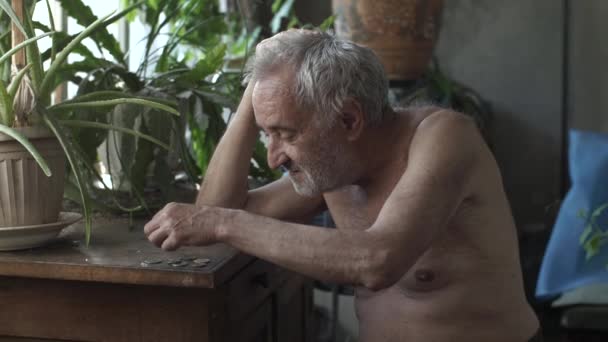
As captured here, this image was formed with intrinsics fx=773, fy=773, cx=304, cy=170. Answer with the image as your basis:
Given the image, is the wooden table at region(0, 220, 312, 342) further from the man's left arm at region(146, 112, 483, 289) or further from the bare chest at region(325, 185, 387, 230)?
the bare chest at region(325, 185, 387, 230)

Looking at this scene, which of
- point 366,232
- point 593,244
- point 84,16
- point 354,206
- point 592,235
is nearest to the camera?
point 366,232

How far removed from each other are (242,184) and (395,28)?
1621 mm

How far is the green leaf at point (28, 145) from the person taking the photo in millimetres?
1231

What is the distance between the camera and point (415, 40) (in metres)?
3.05

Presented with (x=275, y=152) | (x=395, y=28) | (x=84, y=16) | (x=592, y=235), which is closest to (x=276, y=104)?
(x=275, y=152)

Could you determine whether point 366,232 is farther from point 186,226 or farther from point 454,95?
point 454,95

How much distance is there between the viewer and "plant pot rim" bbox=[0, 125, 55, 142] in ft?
4.17

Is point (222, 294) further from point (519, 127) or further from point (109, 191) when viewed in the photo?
point (519, 127)

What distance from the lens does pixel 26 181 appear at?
1293mm

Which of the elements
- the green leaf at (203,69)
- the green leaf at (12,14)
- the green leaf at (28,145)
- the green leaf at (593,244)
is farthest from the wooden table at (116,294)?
the green leaf at (593,244)

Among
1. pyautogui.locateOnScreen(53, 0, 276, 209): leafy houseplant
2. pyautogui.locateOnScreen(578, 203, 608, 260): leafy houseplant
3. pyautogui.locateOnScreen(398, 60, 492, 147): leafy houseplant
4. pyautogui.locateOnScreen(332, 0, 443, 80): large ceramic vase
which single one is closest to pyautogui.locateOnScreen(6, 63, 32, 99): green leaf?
pyautogui.locateOnScreen(53, 0, 276, 209): leafy houseplant

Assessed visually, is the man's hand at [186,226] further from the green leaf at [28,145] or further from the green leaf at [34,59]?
the green leaf at [34,59]

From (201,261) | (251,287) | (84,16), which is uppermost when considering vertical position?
(84,16)

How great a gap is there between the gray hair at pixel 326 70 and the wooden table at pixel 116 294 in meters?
0.30
